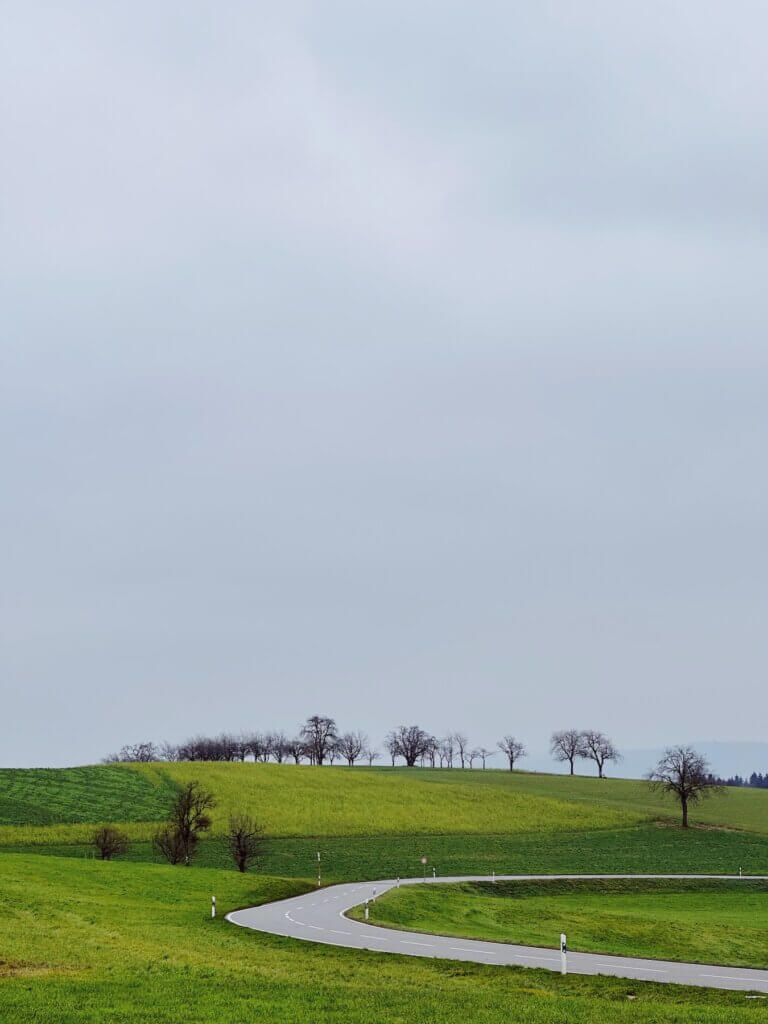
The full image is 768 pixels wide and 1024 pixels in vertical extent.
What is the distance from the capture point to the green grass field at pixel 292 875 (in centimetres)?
1978

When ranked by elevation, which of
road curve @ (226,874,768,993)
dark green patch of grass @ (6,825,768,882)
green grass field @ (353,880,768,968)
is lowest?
dark green patch of grass @ (6,825,768,882)

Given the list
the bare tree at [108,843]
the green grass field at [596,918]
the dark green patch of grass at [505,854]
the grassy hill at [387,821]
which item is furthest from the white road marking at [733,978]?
the bare tree at [108,843]

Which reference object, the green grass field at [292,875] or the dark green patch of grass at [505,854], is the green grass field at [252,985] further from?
the dark green patch of grass at [505,854]

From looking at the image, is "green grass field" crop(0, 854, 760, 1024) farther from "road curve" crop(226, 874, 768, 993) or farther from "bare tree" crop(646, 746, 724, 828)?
"bare tree" crop(646, 746, 724, 828)

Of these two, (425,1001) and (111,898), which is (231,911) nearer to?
(111,898)

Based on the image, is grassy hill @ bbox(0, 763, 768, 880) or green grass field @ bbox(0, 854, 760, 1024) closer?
green grass field @ bbox(0, 854, 760, 1024)

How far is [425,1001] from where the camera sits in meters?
20.5

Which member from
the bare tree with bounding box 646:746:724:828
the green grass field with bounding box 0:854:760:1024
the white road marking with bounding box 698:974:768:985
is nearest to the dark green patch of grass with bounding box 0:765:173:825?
the bare tree with bounding box 646:746:724:828

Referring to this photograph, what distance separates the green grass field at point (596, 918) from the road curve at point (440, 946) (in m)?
2.16

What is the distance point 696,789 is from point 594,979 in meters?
93.1

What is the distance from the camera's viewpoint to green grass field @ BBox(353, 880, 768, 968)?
131 ft

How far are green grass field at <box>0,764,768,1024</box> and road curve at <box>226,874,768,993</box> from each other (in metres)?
1.75

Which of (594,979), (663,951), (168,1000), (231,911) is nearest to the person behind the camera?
(168,1000)

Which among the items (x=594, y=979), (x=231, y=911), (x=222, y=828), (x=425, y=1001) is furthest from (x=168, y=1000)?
(x=222, y=828)
